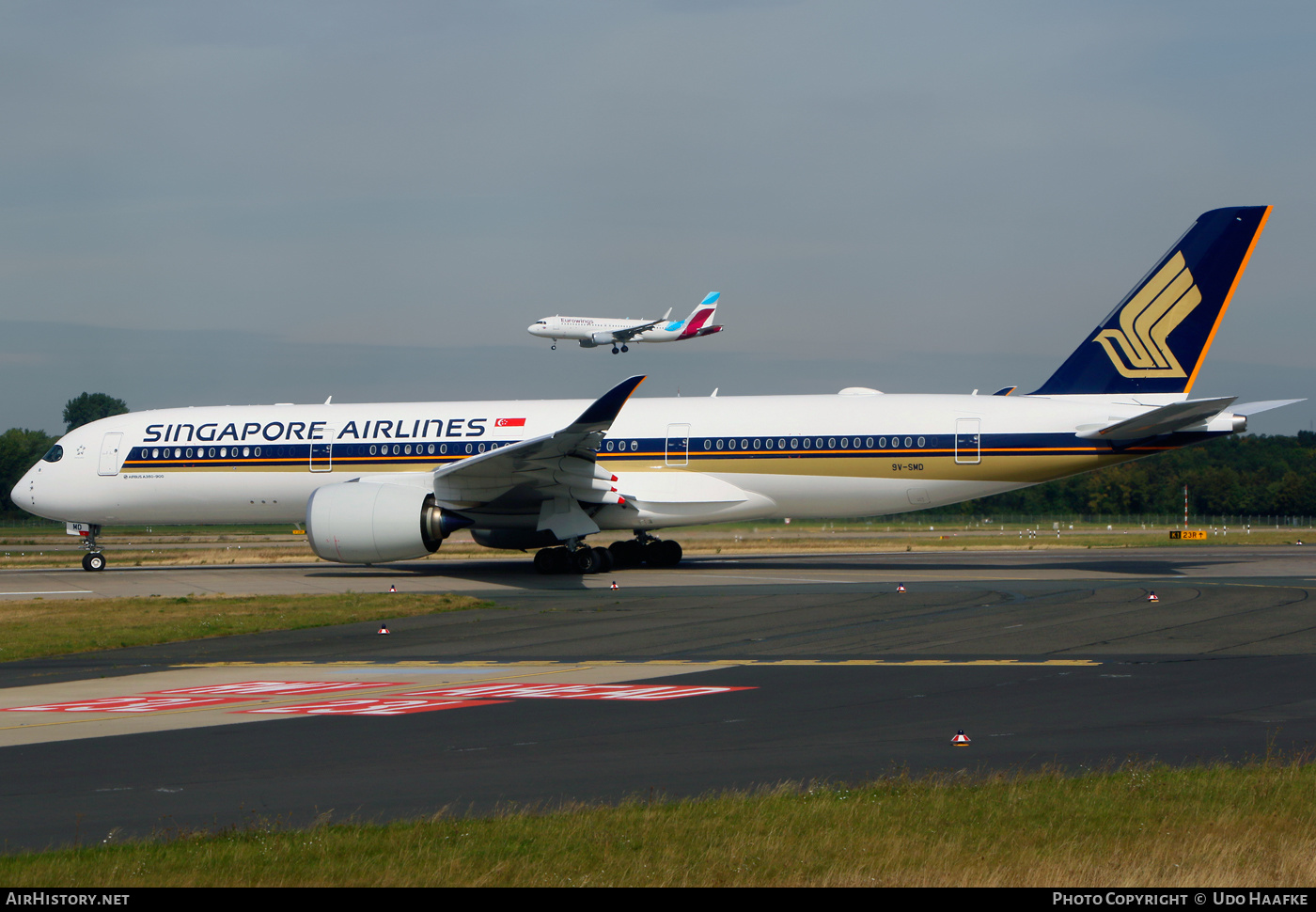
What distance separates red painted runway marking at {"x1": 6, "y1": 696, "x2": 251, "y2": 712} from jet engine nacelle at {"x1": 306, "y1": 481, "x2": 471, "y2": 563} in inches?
498

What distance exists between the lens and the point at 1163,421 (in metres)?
24.2

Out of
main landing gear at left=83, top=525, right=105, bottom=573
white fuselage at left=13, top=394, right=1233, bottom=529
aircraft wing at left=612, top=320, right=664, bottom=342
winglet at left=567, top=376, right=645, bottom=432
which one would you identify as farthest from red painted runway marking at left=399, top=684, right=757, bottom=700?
aircraft wing at left=612, top=320, right=664, bottom=342

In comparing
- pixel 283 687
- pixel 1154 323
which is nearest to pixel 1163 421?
pixel 1154 323

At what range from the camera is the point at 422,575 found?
27.3m

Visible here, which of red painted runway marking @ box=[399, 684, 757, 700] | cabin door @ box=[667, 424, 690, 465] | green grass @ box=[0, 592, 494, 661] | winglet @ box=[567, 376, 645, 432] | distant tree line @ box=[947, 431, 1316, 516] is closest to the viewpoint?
red painted runway marking @ box=[399, 684, 757, 700]

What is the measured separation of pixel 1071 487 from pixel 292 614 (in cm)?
7276

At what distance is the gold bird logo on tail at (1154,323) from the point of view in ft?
85.3

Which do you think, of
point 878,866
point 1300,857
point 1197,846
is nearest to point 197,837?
point 878,866

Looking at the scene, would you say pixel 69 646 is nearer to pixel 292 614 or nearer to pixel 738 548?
pixel 292 614

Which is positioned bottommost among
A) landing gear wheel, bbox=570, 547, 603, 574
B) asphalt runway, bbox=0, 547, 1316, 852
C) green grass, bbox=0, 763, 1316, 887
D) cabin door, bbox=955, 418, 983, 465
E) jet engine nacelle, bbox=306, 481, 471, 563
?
asphalt runway, bbox=0, 547, 1316, 852

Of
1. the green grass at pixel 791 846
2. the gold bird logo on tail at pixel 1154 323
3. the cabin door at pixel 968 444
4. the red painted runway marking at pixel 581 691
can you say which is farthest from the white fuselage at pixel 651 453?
the green grass at pixel 791 846

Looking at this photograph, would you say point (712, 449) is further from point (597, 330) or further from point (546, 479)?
point (597, 330)

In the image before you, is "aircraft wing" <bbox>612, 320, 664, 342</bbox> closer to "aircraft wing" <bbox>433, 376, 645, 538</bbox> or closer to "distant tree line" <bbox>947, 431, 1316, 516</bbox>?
"distant tree line" <bbox>947, 431, 1316, 516</bbox>

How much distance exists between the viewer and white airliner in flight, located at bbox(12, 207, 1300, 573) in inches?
965
